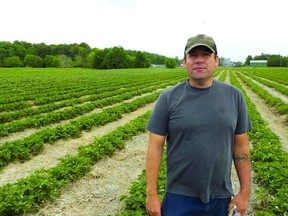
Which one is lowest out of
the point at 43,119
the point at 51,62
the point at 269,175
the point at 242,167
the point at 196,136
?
the point at 51,62

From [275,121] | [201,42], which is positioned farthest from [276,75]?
[201,42]

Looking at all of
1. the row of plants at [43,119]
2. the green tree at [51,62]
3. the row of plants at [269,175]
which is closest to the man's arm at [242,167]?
the row of plants at [269,175]

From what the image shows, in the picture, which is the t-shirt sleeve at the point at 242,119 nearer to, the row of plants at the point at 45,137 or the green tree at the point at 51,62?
the row of plants at the point at 45,137

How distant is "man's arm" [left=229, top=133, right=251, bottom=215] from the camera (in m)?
2.73

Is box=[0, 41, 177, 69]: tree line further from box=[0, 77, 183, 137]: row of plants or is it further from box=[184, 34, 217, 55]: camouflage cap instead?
box=[184, 34, 217, 55]: camouflage cap

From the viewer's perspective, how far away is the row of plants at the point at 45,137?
7.76 metres

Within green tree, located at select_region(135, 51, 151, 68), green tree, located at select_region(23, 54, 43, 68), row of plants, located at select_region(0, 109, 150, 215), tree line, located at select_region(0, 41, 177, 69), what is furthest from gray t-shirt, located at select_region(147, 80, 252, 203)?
green tree, located at select_region(23, 54, 43, 68)

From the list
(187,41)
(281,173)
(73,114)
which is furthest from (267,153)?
(73,114)

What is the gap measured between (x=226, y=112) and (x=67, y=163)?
5.12 m

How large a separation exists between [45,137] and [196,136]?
769 cm

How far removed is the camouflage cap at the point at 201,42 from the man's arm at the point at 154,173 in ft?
2.64

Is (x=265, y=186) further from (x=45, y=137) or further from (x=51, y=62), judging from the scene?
(x=51, y=62)

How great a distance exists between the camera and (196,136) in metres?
2.44

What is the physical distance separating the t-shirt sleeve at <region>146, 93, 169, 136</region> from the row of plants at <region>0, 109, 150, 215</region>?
337cm
